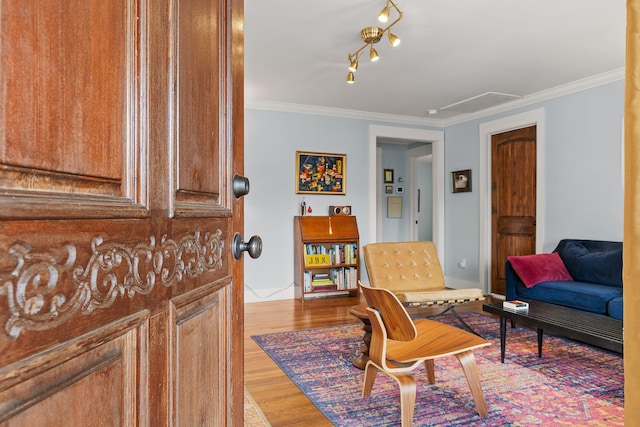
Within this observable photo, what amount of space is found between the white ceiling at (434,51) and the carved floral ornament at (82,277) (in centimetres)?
257

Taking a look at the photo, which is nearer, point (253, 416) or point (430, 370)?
point (253, 416)

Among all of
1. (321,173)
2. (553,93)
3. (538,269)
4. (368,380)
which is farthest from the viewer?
(321,173)

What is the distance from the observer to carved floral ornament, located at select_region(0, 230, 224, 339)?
0.37 metres

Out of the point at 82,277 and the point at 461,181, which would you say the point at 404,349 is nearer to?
the point at 82,277

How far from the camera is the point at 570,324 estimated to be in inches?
104

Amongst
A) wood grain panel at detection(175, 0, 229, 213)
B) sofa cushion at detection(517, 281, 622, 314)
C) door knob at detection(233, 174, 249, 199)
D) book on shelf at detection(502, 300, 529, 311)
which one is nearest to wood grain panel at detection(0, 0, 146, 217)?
Result: wood grain panel at detection(175, 0, 229, 213)

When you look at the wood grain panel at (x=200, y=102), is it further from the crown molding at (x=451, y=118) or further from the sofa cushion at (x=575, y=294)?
the crown molding at (x=451, y=118)

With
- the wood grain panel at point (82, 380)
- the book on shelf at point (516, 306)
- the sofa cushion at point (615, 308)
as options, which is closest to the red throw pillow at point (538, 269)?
the sofa cushion at point (615, 308)

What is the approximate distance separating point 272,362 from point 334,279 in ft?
8.18

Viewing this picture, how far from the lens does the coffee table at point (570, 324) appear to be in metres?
2.36

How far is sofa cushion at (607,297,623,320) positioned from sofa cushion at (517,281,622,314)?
4 centimetres

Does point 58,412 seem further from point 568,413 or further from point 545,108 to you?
point 545,108

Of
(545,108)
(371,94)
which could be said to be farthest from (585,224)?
(371,94)

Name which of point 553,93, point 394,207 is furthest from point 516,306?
point 394,207
